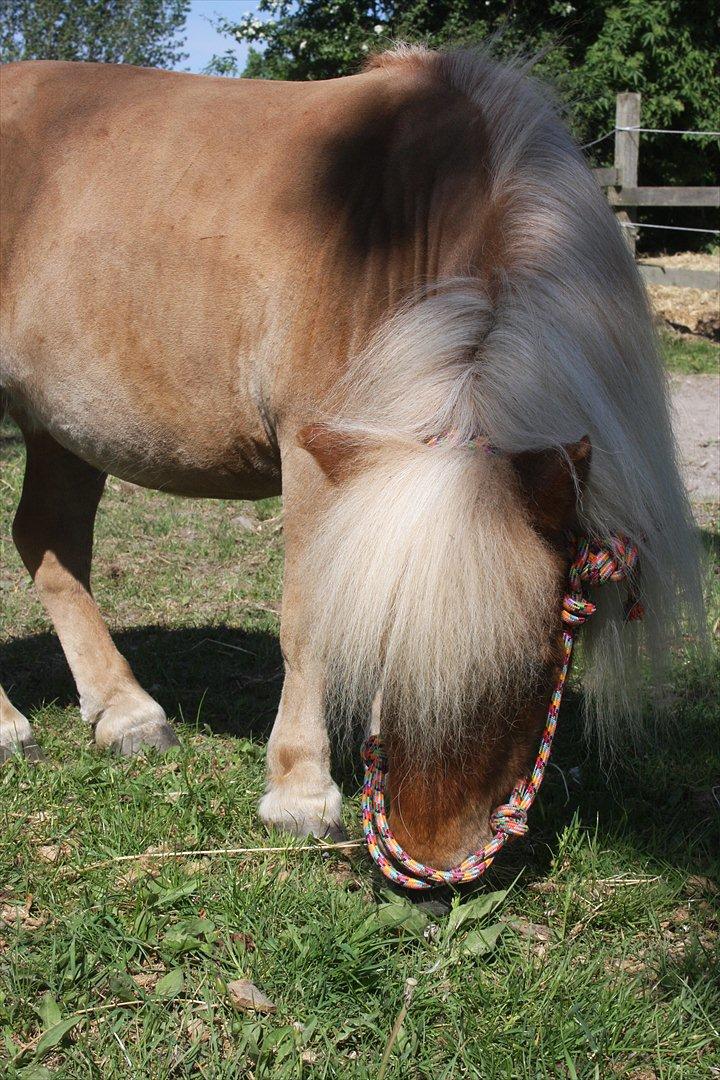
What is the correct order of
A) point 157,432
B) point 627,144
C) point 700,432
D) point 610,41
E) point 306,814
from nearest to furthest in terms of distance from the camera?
point 306,814 → point 157,432 → point 700,432 → point 627,144 → point 610,41

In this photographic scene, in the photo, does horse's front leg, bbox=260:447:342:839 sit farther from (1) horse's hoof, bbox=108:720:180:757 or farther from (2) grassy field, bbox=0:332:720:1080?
(1) horse's hoof, bbox=108:720:180:757

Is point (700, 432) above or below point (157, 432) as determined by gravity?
below

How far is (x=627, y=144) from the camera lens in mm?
11398

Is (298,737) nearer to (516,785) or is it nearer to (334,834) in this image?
(334,834)

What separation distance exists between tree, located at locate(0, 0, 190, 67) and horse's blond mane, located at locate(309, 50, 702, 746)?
25455 mm

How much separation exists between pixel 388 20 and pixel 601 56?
302cm

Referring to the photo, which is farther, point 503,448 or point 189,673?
point 189,673

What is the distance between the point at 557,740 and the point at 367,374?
5.34 feet

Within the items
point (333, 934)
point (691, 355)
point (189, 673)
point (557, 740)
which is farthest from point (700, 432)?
point (333, 934)

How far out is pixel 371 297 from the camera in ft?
7.95

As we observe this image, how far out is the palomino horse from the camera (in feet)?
6.03

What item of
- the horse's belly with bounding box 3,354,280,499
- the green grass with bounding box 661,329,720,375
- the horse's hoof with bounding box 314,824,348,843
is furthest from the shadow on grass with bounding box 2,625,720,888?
the green grass with bounding box 661,329,720,375

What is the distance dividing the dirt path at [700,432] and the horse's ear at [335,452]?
3728 mm

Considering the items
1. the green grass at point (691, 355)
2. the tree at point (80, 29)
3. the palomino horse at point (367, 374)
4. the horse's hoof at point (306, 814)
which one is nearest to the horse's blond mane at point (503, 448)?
the palomino horse at point (367, 374)
